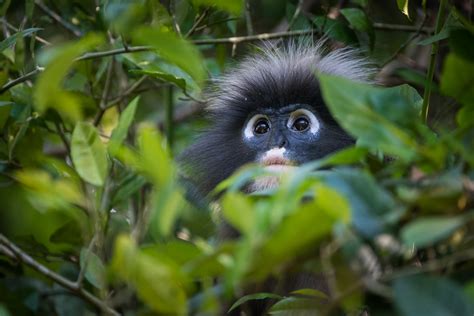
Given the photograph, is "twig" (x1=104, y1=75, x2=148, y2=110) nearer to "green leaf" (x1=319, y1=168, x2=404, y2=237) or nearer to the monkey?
the monkey

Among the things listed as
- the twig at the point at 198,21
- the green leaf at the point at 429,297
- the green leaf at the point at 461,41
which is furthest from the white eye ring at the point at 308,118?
the green leaf at the point at 429,297

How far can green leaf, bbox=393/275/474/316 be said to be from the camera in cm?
124

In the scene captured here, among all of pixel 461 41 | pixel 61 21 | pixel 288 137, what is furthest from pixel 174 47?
pixel 61 21

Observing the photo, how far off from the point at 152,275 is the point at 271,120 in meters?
2.01

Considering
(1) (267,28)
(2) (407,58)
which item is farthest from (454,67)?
(1) (267,28)

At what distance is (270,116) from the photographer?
3293 millimetres

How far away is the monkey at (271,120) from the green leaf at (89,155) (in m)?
1.09

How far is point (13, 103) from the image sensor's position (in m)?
2.74

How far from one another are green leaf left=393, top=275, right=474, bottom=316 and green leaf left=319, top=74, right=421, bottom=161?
0.22m

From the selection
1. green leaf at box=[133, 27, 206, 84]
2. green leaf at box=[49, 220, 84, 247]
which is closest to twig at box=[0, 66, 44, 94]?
green leaf at box=[49, 220, 84, 247]

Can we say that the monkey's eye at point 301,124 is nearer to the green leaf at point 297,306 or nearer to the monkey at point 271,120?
the monkey at point 271,120

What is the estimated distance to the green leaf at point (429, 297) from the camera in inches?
48.9

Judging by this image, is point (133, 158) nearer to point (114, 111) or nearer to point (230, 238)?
point (230, 238)

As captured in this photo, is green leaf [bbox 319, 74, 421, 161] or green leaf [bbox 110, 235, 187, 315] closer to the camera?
green leaf [bbox 110, 235, 187, 315]
